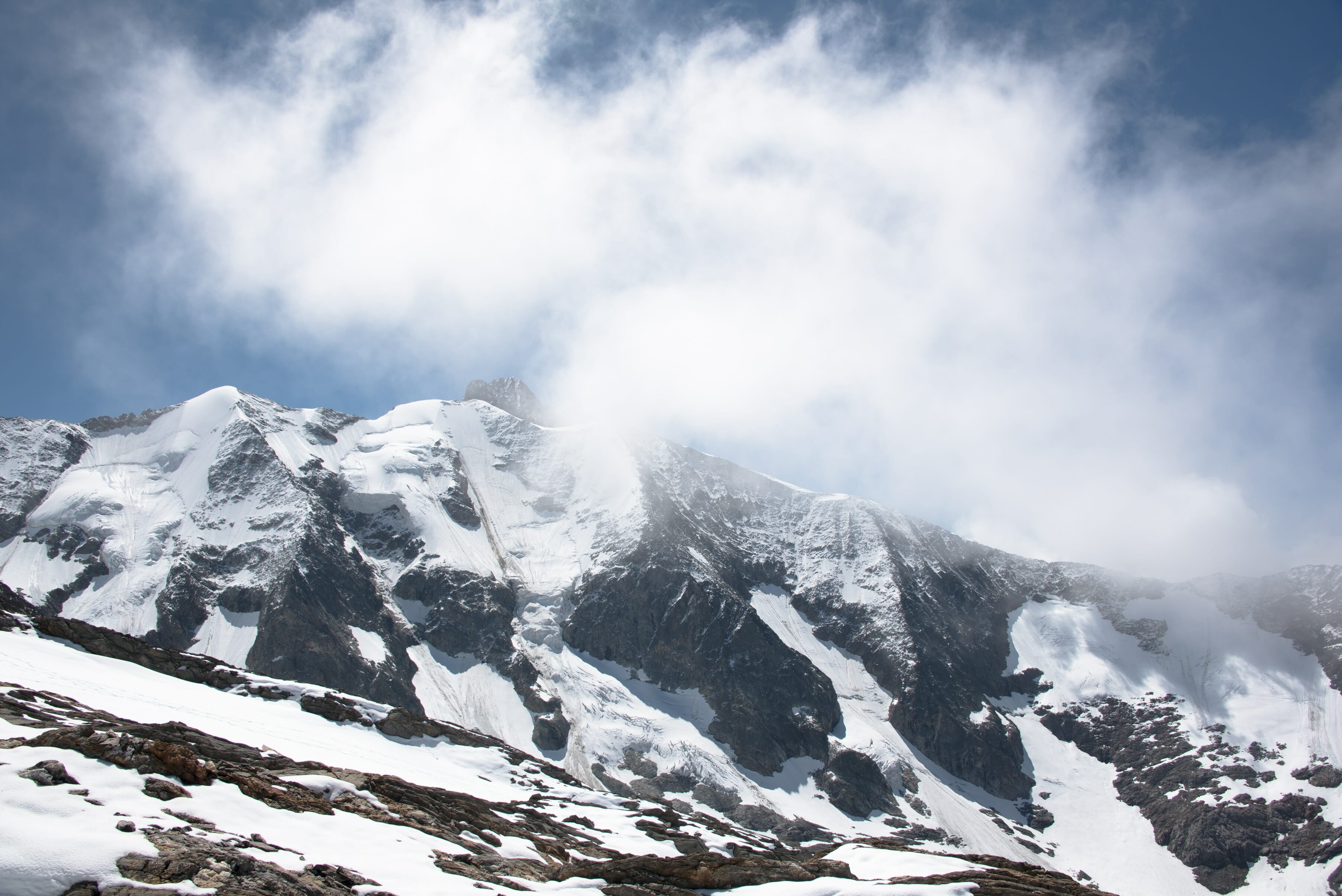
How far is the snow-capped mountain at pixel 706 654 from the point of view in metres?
132

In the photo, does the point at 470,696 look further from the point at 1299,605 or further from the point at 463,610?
the point at 1299,605

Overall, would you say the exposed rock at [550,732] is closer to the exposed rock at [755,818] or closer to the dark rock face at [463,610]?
the dark rock face at [463,610]

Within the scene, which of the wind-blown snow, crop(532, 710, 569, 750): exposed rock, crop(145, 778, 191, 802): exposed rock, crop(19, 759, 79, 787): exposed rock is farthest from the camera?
crop(532, 710, 569, 750): exposed rock

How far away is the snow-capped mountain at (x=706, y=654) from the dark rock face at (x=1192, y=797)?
0.49 m

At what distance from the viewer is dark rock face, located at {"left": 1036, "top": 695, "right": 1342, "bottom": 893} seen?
4968 inches

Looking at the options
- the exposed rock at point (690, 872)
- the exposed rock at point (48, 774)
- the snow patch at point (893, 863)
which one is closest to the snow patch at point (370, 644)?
the snow patch at point (893, 863)

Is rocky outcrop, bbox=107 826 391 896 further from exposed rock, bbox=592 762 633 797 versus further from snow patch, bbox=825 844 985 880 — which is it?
exposed rock, bbox=592 762 633 797

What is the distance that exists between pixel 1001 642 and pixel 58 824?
20872cm

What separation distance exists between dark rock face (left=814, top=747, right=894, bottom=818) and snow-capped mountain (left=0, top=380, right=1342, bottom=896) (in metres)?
0.69

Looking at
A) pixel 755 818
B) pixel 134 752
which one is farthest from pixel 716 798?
pixel 134 752

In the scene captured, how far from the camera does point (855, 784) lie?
14012 cm

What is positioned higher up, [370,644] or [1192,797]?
[1192,797]

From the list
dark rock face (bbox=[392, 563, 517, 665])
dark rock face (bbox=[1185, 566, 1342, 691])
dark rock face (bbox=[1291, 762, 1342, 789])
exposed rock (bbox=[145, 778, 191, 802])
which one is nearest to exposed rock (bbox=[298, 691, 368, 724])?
exposed rock (bbox=[145, 778, 191, 802])

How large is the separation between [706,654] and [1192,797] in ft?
322
